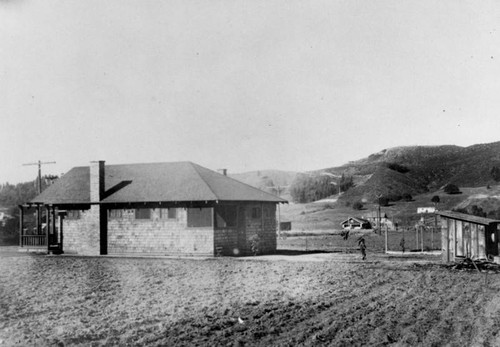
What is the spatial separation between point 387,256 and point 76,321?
1893cm

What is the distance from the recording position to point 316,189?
130 m

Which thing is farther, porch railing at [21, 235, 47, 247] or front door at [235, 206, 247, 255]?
porch railing at [21, 235, 47, 247]

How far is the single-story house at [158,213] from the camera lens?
29141mm

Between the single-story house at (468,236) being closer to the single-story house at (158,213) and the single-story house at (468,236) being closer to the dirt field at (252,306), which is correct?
the dirt field at (252,306)

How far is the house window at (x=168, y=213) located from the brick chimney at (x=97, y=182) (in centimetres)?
409

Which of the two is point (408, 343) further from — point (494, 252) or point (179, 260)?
point (179, 260)

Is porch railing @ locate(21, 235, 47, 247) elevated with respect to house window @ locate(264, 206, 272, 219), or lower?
lower

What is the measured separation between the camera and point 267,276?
1973 cm

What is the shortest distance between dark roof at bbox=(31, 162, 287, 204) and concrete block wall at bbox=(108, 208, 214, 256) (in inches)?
41.5

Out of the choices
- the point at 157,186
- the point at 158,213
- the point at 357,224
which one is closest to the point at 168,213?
the point at 158,213

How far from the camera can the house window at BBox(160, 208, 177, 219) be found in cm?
2977

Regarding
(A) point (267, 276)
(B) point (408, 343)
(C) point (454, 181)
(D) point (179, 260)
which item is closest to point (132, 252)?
(D) point (179, 260)

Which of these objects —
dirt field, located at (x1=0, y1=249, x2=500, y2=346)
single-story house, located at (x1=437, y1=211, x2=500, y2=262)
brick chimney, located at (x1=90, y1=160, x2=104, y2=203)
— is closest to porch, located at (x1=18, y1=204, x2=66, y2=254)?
brick chimney, located at (x1=90, y1=160, x2=104, y2=203)

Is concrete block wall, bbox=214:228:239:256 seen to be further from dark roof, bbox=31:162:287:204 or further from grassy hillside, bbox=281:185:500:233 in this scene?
grassy hillside, bbox=281:185:500:233
